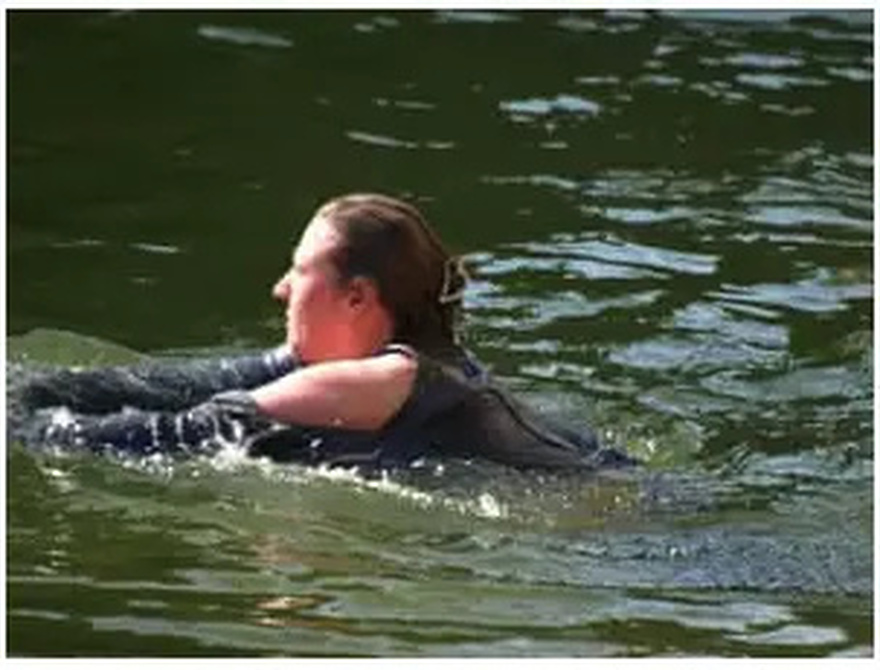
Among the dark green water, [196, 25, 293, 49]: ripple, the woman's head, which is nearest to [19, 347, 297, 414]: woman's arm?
the dark green water

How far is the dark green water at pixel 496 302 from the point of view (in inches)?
210

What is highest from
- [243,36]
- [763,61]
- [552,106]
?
[243,36]

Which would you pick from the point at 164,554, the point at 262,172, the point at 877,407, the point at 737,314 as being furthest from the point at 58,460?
Result: the point at 262,172

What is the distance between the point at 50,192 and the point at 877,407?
3.52 metres

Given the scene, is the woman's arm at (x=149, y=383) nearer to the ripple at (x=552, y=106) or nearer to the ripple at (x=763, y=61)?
the ripple at (x=552, y=106)

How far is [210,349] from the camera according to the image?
7.71 metres

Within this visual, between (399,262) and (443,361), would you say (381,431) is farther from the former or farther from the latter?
(399,262)

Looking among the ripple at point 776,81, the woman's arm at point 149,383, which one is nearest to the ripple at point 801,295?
the woman's arm at point 149,383

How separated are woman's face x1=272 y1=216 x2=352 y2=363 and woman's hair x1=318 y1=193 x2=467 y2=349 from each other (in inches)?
1.1

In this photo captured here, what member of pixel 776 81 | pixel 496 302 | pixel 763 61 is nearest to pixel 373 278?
pixel 496 302

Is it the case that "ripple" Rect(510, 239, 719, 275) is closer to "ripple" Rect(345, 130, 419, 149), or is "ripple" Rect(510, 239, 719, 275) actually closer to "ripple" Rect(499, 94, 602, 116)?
"ripple" Rect(345, 130, 419, 149)

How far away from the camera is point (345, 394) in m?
6.05

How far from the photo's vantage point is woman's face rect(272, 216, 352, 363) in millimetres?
6148

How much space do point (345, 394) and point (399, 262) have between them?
13.6 inches
